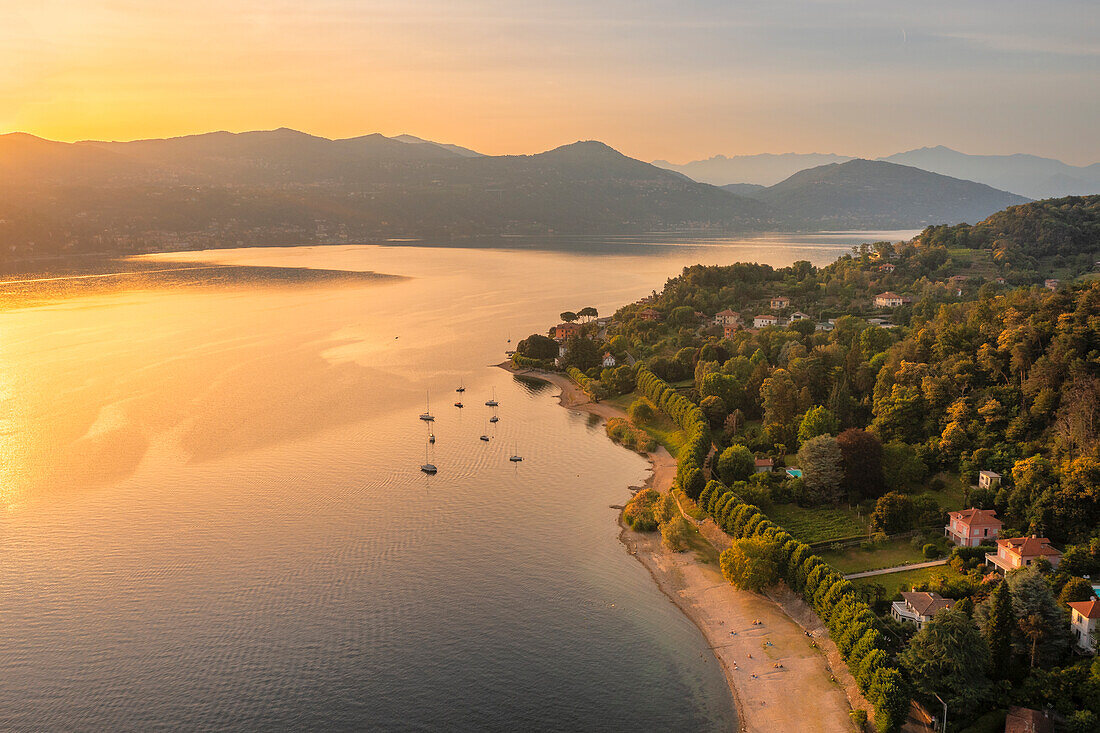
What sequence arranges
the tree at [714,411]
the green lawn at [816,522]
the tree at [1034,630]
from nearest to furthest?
the tree at [1034,630], the green lawn at [816,522], the tree at [714,411]

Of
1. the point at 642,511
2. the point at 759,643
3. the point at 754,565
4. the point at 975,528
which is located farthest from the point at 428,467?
the point at 975,528

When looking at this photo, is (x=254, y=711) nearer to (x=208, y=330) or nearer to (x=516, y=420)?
(x=516, y=420)

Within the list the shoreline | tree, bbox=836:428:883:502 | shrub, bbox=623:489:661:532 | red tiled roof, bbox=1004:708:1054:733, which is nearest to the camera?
red tiled roof, bbox=1004:708:1054:733

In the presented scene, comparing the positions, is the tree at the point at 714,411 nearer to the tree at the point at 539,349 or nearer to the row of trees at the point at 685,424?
the row of trees at the point at 685,424

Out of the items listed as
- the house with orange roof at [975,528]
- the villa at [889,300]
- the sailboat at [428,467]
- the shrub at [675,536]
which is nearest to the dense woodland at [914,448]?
the house with orange roof at [975,528]

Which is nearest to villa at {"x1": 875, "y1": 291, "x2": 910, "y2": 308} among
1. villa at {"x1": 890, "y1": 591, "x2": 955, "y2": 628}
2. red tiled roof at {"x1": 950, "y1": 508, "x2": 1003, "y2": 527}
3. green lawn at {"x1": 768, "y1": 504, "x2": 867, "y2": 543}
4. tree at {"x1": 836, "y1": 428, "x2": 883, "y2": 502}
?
tree at {"x1": 836, "y1": 428, "x2": 883, "y2": 502}

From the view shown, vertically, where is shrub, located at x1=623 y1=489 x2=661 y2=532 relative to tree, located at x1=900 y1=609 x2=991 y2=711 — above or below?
below

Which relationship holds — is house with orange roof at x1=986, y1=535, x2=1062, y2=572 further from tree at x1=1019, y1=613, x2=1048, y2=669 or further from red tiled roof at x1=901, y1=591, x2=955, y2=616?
tree at x1=1019, y1=613, x2=1048, y2=669
